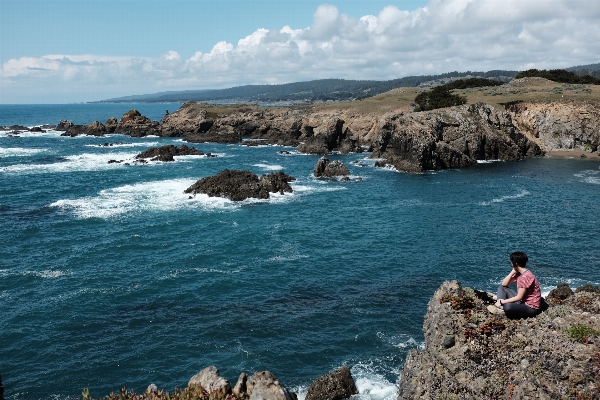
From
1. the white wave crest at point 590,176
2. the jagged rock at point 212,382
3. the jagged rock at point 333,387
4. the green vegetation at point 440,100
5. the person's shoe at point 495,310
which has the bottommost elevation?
the jagged rock at point 333,387

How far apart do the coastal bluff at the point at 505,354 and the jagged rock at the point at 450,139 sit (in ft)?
227

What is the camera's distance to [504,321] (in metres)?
15.5

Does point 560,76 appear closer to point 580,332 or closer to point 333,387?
point 333,387

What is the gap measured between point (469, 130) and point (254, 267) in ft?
225

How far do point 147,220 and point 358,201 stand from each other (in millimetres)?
28131

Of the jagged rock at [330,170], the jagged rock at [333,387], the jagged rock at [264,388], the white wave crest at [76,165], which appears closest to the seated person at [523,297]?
the jagged rock at [264,388]

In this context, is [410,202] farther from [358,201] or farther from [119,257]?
[119,257]

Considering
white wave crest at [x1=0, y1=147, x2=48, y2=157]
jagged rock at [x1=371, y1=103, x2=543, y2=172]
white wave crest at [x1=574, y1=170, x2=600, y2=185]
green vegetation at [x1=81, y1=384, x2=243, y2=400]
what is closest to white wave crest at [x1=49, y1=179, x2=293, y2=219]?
jagged rock at [x1=371, y1=103, x2=543, y2=172]

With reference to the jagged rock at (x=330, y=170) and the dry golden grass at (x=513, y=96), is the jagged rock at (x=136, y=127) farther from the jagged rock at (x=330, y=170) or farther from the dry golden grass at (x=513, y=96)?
the jagged rock at (x=330, y=170)

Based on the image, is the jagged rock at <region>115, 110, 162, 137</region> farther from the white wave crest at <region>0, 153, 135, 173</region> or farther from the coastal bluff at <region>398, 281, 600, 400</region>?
the coastal bluff at <region>398, 281, 600, 400</region>

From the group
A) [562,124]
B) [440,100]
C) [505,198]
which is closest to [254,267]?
[505,198]

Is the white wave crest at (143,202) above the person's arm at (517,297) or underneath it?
underneath

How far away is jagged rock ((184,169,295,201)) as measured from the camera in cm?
6375

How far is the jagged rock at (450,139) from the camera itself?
282ft
